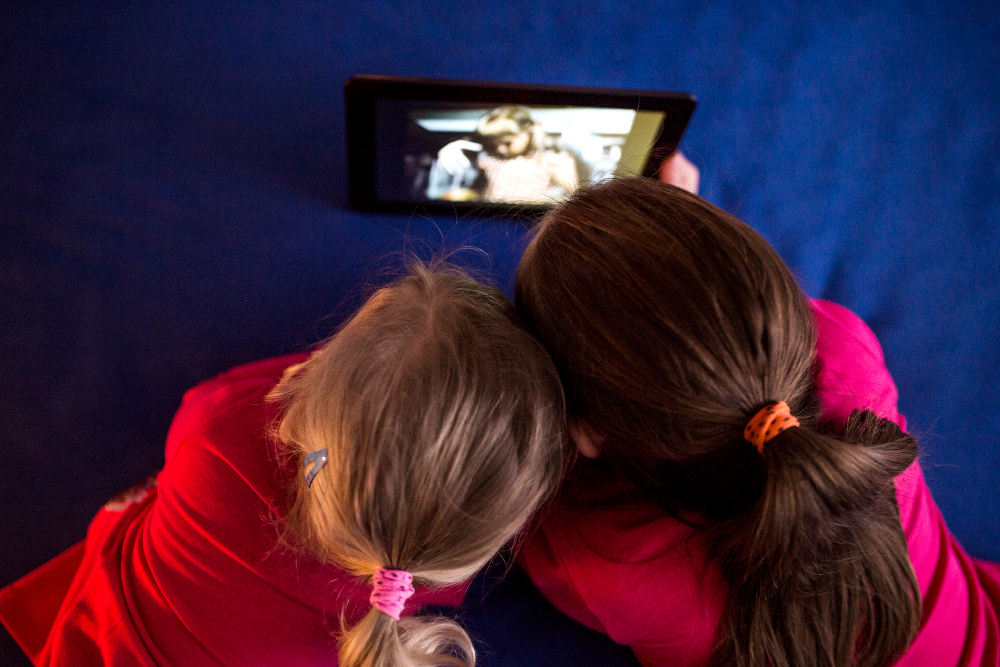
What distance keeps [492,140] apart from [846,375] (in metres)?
0.54

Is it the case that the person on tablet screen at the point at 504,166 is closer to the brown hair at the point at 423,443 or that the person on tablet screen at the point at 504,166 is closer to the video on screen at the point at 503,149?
the video on screen at the point at 503,149

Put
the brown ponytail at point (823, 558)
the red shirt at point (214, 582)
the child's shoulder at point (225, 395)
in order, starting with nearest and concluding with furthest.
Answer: the brown ponytail at point (823, 558) → the red shirt at point (214, 582) → the child's shoulder at point (225, 395)

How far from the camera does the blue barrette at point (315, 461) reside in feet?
1.67

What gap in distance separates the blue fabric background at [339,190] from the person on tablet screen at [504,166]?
0.08 meters

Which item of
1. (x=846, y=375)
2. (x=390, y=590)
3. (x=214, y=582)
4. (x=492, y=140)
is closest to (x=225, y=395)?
(x=214, y=582)

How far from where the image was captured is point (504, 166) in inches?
34.3

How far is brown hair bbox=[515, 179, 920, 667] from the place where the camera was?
489 mm

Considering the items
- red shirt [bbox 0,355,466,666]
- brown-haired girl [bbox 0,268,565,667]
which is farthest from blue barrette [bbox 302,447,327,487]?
red shirt [bbox 0,355,466,666]

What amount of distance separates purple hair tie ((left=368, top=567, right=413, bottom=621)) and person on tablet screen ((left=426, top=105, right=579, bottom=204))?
21.4 inches

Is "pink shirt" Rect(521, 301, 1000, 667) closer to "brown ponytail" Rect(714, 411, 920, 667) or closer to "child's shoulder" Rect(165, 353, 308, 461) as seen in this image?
"brown ponytail" Rect(714, 411, 920, 667)

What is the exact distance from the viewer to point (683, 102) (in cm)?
81

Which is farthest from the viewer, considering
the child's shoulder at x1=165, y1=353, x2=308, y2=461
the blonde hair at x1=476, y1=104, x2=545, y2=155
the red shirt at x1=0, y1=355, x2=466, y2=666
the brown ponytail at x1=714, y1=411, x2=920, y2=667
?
the blonde hair at x1=476, y1=104, x2=545, y2=155

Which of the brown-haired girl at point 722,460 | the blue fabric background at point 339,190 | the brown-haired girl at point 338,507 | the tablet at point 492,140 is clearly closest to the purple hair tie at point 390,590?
the brown-haired girl at point 338,507

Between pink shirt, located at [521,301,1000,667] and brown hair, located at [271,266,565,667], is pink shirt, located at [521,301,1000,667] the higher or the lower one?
the lower one
